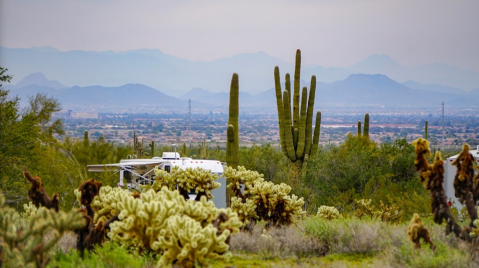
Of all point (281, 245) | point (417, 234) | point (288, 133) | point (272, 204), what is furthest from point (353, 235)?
point (288, 133)

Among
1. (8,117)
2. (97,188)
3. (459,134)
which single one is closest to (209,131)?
(459,134)

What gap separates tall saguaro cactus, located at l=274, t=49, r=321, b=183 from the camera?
2445cm

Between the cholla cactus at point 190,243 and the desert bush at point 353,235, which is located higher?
the cholla cactus at point 190,243

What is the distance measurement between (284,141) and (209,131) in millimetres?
88705

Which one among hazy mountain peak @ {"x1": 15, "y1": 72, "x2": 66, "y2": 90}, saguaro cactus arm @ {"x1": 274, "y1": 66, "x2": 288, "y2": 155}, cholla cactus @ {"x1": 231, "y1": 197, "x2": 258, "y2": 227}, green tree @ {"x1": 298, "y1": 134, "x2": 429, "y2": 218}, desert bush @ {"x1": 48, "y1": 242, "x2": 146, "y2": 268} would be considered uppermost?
hazy mountain peak @ {"x1": 15, "y1": 72, "x2": 66, "y2": 90}

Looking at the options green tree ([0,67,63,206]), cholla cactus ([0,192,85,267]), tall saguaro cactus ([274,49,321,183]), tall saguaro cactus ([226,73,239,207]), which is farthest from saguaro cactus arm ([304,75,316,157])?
cholla cactus ([0,192,85,267])

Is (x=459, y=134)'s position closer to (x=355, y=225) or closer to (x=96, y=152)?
(x=96, y=152)

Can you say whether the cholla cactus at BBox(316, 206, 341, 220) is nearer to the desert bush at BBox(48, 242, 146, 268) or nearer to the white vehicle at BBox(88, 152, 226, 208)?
the white vehicle at BBox(88, 152, 226, 208)

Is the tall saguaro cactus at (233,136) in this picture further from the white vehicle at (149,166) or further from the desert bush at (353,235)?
the desert bush at (353,235)

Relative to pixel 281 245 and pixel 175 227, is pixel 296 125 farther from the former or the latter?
pixel 175 227

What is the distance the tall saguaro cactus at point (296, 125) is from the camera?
Answer: 24.4 meters

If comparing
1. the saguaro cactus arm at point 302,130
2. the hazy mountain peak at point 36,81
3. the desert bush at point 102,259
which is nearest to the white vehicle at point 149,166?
the saguaro cactus arm at point 302,130

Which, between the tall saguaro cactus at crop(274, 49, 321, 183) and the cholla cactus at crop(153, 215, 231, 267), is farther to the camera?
the tall saguaro cactus at crop(274, 49, 321, 183)

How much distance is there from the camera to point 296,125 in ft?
83.7
